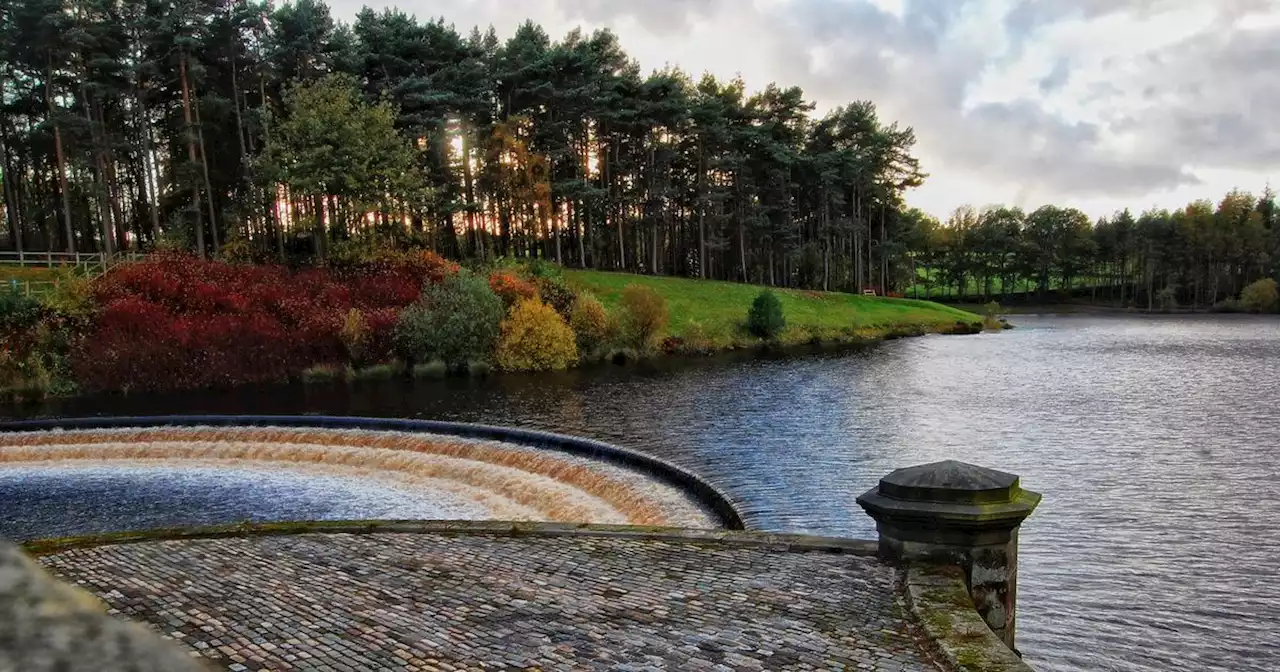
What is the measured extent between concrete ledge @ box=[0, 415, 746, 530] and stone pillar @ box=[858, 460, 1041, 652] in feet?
18.8

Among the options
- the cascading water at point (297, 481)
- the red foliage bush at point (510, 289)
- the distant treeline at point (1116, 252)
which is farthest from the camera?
the distant treeline at point (1116, 252)

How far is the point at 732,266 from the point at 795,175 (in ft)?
44.8

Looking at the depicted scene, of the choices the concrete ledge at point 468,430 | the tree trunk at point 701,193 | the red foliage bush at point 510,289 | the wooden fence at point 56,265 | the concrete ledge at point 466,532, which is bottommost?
the concrete ledge at point 468,430

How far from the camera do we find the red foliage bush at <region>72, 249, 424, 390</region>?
121 ft

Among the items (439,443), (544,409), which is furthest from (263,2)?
(439,443)

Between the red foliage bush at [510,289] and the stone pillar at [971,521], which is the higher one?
the red foliage bush at [510,289]

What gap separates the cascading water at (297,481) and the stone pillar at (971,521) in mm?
6608

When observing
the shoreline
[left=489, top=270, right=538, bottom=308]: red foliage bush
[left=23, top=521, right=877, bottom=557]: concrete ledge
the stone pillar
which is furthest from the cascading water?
[left=489, top=270, right=538, bottom=308]: red foliage bush

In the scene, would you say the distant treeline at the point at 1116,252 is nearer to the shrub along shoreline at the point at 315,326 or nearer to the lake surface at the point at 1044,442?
the lake surface at the point at 1044,442

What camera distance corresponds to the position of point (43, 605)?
51.7 inches

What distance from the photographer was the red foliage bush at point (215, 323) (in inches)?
1451

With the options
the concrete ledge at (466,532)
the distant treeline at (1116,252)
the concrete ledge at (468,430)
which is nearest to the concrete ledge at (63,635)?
the concrete ledge at (466,532)

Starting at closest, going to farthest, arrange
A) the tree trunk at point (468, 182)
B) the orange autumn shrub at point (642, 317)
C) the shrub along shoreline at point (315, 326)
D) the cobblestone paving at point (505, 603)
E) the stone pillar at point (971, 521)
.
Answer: the cobblestone paving at point (505, 603) < the stone pillar at point (971, 521) < the shrub along shoreline at point (315, 326) < the orange autumn shrub at point (642, 317) < the tree trunk at point (468, 182)

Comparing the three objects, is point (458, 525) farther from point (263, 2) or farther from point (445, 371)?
point (263, 2)
